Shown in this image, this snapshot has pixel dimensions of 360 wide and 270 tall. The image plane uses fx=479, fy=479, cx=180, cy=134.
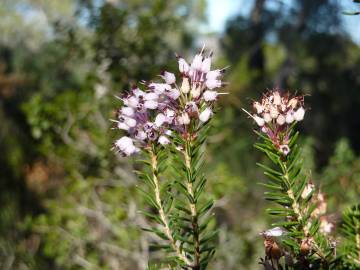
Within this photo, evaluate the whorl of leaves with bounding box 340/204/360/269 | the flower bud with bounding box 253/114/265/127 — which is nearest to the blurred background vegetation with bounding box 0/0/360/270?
the whorl of leaves with bounding box 340/204/360/269

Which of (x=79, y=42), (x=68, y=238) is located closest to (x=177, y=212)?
(x=68, y=238)

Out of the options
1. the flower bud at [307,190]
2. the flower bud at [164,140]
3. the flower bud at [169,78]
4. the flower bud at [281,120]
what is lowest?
the flower bud at [307,190]

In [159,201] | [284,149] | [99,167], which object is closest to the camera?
[284,149]

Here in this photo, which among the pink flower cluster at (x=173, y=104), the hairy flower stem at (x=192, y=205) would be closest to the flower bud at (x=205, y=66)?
the pink flower cluster at (x=173, y=104)

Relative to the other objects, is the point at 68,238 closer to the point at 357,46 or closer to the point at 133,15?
the point at 133,15

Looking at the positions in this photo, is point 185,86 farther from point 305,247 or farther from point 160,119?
point 305,247

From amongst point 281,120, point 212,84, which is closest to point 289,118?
point 281,120

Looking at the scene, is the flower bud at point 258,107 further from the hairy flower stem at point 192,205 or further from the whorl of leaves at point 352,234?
the whorl of leaves at point 352,234
